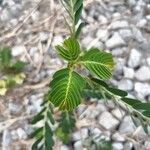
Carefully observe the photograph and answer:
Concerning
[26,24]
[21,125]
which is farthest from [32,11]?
[21,125]

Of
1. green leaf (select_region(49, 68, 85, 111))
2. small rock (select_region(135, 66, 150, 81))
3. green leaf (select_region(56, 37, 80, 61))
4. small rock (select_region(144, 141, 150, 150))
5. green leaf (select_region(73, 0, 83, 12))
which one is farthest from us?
small rock (select_region(135, 66, 150, 81))

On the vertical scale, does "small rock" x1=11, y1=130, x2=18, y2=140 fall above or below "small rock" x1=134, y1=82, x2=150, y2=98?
below

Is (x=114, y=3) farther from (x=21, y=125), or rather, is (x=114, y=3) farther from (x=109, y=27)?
(x=21, y=125)

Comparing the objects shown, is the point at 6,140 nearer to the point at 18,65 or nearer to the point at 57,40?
the point at 18,65

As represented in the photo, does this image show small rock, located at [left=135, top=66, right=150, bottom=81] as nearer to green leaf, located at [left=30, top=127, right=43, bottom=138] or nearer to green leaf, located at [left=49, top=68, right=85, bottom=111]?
green leaf, located at [left=30, top=127, right=43, bottom=138]

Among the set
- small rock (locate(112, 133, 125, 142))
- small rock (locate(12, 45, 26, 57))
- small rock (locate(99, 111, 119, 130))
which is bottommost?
small rock (locate(112, 133, 125, 142))

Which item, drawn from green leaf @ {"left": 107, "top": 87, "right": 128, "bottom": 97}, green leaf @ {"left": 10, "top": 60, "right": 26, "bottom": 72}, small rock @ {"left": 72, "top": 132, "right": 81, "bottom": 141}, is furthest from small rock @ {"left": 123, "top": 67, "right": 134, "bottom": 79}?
green leaf @ {"left": 107, "top": 87, "right": 128, "bottom": 97}

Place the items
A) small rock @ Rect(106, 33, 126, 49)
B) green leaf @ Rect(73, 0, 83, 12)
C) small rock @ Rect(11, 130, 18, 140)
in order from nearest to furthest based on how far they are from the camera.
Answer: green leaf @ Rect(73, 0, 83, 12)
small rock @ Rect(11, 130, 18, 140)
small rock @ Rect(106, 33, 126, 49)

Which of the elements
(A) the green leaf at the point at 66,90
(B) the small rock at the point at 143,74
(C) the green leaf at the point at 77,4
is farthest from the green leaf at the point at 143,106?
(B) the small rock at the point at 143,74
